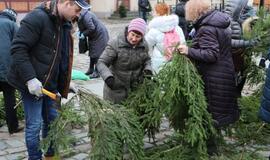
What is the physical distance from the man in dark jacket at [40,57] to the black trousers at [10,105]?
1486mm

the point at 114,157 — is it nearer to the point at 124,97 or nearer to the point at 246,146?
the point at 124,97

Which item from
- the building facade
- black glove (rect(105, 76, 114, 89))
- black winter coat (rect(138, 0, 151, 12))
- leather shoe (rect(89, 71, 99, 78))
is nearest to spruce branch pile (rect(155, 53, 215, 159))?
black glove (rect(105, 76, 114, 89))

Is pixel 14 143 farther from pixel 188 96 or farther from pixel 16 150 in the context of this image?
pixel 188 96

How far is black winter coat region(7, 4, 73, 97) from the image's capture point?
3.96 m

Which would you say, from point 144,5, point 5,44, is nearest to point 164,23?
point 5,44

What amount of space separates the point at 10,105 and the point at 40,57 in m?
1.97

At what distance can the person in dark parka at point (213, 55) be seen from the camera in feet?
13.9

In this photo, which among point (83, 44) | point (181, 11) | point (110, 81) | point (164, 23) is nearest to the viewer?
point (110, 81)

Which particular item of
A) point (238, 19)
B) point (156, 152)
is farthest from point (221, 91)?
point (238, 19)

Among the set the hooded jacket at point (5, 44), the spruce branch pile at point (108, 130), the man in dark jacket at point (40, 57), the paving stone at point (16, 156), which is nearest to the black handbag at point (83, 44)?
the hooded jacket at point (5, 44)

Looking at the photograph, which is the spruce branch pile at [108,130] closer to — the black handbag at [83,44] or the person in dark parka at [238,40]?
the person in dark parka at [238,40]

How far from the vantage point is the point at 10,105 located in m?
5.87

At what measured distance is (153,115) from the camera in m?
4.44

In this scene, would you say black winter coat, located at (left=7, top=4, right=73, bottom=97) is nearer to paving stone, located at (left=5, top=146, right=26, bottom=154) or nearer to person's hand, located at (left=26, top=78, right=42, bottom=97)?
person's hand, located at (left=26, top=78, right=42, bottom=97)
